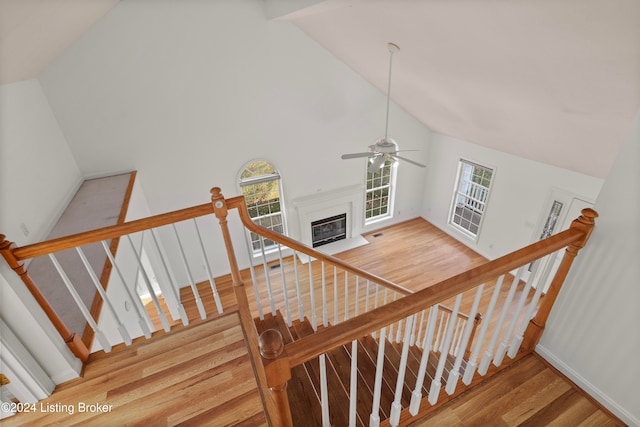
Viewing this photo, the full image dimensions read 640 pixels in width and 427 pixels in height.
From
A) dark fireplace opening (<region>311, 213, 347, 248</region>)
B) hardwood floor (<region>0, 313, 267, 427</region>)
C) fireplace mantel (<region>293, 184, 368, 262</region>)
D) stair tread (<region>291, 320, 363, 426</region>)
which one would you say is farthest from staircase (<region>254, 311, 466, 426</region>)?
dark fireplace opening (<region>311, 213, 347, 248</region>)

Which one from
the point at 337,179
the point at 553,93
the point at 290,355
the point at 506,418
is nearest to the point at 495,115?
the point at 553,93

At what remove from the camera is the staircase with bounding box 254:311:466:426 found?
2031 millimetres

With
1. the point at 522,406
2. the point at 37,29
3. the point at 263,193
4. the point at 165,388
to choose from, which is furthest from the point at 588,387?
the point at 263,193

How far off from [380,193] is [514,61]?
495 cm

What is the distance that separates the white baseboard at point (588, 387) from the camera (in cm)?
164

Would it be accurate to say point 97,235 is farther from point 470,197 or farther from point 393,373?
point 470,197

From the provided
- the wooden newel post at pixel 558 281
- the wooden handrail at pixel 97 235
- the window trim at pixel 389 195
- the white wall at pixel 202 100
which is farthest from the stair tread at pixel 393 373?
the window trim at pixel 389 195

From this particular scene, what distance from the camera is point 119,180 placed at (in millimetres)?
4770

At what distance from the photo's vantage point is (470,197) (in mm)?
7098

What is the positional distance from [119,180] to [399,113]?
5.63m

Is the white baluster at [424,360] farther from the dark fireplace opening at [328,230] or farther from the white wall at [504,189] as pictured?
the dark fireplace opening at [328,230]

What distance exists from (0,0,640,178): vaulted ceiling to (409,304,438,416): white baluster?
134 centimetres

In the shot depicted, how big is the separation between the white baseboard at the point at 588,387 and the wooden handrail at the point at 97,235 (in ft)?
7.79

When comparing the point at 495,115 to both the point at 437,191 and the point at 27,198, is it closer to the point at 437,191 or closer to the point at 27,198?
the point at 437,191
